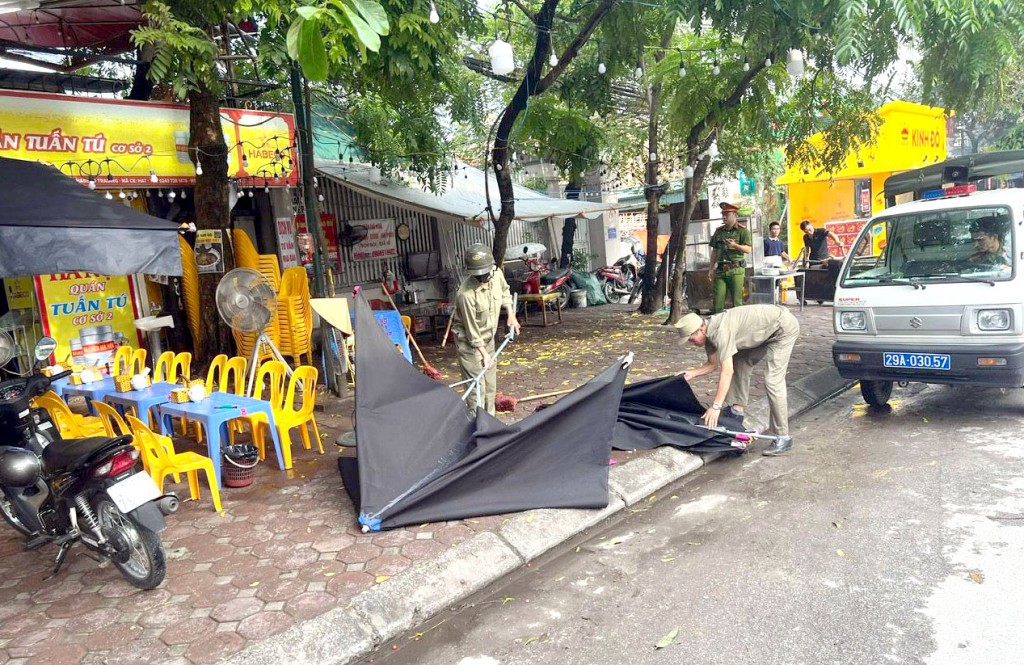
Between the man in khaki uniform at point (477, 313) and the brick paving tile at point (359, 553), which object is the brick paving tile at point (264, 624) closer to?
the brick paving tile at point (359, 553)

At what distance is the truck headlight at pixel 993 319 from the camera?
18.2 ft

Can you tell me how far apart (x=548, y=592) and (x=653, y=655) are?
831 mm

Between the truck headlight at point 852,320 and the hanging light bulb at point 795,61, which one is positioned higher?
the hanging light bulb at point 795,61

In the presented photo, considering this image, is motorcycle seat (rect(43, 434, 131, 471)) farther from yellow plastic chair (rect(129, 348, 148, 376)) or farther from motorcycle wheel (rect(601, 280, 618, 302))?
motorcycle wheel (rect(601, 280, 618, 302))

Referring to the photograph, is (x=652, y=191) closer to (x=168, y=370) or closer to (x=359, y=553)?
(x=168, y=370)

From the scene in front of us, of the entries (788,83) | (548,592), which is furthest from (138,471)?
(788,83)

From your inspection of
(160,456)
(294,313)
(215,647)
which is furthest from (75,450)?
(294,313)

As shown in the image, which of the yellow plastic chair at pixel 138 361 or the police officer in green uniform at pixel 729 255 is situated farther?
the police officer in green uniform at pixel 729 255

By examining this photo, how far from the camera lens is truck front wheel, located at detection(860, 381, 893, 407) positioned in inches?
260

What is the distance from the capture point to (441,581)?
3955mm

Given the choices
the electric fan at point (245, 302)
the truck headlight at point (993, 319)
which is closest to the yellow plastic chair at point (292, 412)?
the electric fan at point (245, 302)

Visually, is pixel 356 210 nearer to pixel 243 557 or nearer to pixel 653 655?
pixel 243 557

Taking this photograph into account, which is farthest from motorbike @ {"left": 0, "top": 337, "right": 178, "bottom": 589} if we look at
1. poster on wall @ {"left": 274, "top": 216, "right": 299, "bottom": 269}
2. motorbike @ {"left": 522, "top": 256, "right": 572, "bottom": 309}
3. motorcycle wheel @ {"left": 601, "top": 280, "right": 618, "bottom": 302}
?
motorcycle wheel @ {"left": 601, "top": 280, "right": 618, "bottom": 302}

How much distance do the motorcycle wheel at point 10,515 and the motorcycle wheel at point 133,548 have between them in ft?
3.27
